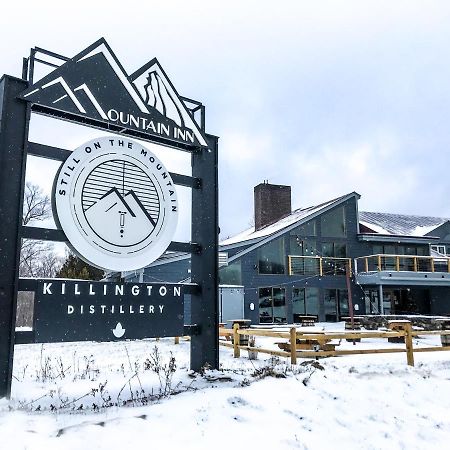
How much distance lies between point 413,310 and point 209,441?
85.6 feet

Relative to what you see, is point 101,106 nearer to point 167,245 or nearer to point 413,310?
point 167,245

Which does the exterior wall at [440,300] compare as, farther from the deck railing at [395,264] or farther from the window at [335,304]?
the window at [335,304]

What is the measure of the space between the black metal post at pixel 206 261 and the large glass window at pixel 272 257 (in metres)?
16.2

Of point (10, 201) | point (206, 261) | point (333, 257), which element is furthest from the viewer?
point (333, 257)

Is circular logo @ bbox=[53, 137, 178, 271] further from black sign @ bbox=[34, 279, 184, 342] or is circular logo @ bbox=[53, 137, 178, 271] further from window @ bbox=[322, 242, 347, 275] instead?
window @ bbox=[322, 242, 347, 275]

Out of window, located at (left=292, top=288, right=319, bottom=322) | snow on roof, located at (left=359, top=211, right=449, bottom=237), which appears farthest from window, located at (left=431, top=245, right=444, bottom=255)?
window, located at (left=292, top=288, right=319, bottom=322)

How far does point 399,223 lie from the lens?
32375mm

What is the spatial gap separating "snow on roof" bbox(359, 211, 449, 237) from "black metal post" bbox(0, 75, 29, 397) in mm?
25067

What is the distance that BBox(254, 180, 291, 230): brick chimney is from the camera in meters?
31.6

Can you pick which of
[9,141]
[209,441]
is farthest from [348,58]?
[209,441]

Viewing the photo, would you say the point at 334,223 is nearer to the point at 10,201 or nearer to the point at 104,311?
the point at 104,311

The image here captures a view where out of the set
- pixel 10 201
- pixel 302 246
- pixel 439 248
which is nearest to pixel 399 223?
pixel 439 248

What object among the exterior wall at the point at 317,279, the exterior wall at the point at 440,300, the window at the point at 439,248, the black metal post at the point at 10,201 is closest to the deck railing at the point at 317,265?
the exterior wall at the point at 317,279

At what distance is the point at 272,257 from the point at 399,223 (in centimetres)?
1182
